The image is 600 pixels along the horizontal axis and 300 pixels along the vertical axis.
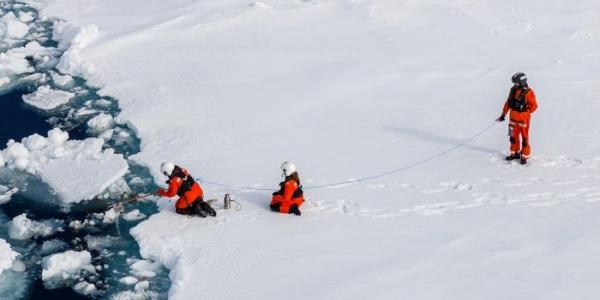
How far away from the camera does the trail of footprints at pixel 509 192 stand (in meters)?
7.81

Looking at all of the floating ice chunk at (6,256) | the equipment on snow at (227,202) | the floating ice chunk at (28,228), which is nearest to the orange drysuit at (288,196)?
the equipment on snow at (227,202)

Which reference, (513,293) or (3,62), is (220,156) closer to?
(513,293)

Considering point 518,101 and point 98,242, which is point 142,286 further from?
point 518,101

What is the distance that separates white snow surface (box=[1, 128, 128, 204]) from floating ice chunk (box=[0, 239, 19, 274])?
1.15m

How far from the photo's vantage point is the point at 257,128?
10.1 meters

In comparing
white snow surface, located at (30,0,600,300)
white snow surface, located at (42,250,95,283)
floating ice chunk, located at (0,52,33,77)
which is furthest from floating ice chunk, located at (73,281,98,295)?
floating ice chunk, located at (0,52,33,77)

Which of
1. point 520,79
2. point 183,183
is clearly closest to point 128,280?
point 183,183

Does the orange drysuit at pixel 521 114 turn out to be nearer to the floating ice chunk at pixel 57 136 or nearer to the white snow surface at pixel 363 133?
the white snow surface at pixel 363 133

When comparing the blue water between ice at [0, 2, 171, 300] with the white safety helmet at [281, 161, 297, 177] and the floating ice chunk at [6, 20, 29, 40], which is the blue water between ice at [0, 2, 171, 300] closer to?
the white safety helmet at [281, 161, 297, 177]

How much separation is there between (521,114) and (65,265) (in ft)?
20.0

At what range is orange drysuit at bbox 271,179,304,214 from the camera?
7824 millimetres

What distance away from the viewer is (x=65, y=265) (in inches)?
295

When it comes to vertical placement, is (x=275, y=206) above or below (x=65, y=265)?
above

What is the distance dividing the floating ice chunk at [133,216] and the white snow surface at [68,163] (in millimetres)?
784
